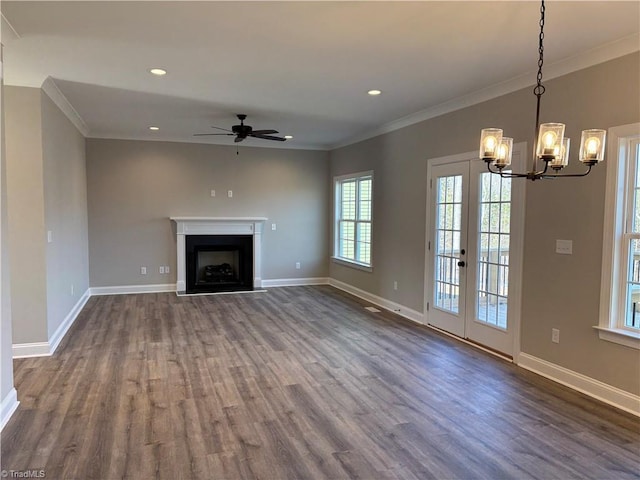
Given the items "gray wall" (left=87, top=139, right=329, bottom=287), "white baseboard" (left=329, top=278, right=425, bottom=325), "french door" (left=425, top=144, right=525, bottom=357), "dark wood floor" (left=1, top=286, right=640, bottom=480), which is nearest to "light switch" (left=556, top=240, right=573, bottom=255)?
"french door" (left=425, top=144, right=525, bottom=357)

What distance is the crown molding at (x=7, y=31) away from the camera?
2820mm

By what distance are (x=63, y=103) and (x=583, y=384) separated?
5.90 metres

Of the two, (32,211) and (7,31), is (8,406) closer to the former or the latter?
(32,211)

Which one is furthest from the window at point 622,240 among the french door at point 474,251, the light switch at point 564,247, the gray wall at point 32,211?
the gray wall at point 32,211

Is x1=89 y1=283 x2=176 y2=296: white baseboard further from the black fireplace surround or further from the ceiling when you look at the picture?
the ceiling

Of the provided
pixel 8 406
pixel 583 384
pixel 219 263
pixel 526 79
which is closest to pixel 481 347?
pixel 583 384

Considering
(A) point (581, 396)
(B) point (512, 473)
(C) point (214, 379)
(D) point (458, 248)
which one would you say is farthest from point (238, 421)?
(D) point (458, 248)

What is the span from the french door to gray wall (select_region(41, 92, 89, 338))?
4171 millimetres

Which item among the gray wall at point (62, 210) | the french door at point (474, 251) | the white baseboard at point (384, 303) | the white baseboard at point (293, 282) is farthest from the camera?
the white baseboard at point (293, 282)

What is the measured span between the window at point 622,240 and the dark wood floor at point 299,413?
0.66 m

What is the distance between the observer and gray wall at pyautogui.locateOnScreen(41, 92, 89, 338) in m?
4.30

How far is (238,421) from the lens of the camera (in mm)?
2922

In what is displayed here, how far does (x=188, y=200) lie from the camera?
759cm

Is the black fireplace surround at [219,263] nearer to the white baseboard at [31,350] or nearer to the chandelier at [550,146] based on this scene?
the white baseboard at [31,350]
